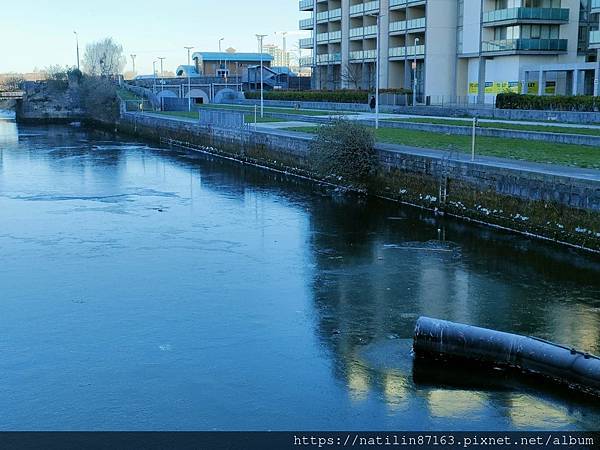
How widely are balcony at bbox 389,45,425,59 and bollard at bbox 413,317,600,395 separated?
158 feet

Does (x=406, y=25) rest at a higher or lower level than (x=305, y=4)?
lower

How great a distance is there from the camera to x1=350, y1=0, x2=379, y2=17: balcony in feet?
222

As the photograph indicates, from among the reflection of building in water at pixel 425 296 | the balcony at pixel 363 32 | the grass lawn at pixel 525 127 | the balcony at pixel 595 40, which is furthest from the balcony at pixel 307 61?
the reflection of building in water at pixel 425 296

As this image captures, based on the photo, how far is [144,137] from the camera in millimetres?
63438

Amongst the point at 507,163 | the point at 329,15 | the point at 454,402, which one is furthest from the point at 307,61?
the point at 454,402

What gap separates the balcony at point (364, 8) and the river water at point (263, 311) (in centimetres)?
4260

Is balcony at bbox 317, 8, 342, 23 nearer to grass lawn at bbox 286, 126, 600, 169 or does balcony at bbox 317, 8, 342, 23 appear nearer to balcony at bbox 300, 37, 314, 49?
balcony at bbox 300, 37, 314, 49

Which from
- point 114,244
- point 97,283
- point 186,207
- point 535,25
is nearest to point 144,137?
point 535,25

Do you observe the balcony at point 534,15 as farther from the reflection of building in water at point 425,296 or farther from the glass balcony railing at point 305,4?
the glass balcony railing at point 305,4

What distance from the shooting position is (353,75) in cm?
7125

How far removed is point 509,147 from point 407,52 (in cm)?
3616

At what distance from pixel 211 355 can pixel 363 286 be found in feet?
16.6

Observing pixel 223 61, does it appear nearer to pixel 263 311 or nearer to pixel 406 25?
pixel 406 25

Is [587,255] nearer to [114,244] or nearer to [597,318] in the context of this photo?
[597,318]
